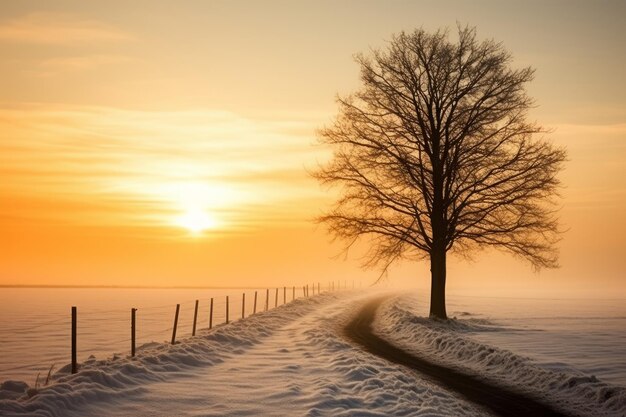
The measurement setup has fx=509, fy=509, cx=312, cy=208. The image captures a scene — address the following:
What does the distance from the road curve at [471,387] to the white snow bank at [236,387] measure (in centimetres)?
62

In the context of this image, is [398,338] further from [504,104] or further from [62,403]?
[62,403]

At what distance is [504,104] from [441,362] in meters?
14.4

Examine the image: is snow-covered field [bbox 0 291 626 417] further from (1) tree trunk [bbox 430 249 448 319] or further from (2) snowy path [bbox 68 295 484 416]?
(1) tree trunk [bbox 430 249 448 319]

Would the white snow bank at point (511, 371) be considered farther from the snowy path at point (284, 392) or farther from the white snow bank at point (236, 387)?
the snowy path at point (284, 392)

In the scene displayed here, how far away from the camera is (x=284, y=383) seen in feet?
41.2

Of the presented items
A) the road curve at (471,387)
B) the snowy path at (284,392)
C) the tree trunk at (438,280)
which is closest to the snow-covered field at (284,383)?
the snowy path at (284,392)

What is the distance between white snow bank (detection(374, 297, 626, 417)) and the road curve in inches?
19.0

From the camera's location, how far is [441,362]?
16.6m

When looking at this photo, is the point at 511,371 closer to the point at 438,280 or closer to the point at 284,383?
the point at 284,383

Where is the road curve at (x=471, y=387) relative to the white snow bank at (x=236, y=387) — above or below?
below

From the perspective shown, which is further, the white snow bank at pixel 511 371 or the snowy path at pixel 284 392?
the white snow bank at pixel 511 371

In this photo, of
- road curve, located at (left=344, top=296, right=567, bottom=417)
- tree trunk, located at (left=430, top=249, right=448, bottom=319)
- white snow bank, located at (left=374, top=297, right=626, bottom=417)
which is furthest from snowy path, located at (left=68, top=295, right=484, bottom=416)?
tree trunk, located at (left=430, top=249, right=448, bottom=319)

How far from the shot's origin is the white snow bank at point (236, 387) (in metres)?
9.80

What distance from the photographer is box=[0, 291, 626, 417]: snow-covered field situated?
10.0m
